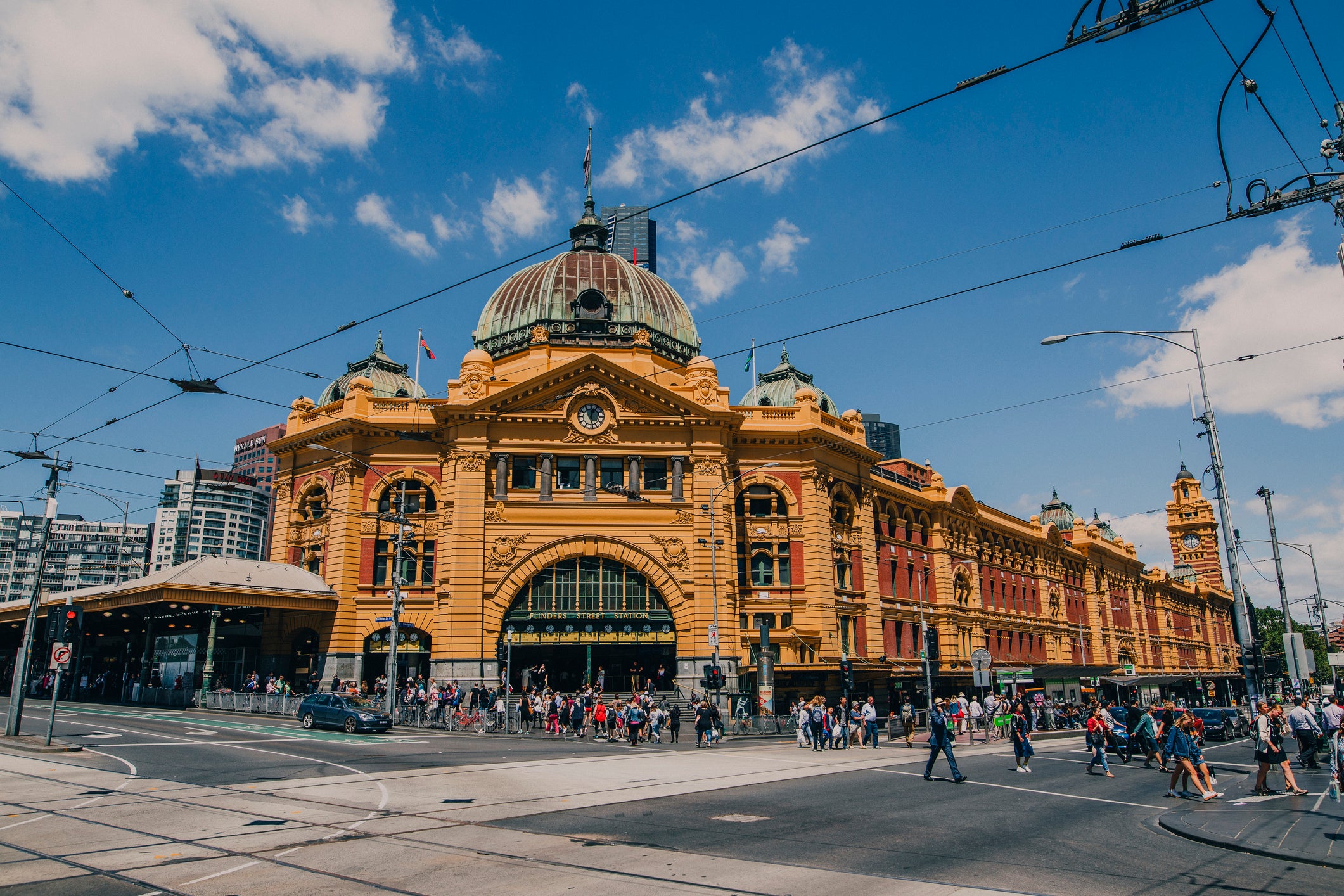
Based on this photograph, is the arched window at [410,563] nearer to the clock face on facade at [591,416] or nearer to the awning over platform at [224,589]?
the awning over platform at [224,589]

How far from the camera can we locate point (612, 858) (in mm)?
11555

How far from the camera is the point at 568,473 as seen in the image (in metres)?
46.7

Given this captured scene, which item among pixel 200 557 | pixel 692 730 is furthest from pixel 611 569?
pixel 200 557

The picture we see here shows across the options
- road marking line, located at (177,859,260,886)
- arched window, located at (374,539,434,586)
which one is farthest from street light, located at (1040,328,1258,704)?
arched window, located at (374,539,434,586)

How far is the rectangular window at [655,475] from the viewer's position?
155ft

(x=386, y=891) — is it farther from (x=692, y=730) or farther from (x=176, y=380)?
(x=692, y=730)

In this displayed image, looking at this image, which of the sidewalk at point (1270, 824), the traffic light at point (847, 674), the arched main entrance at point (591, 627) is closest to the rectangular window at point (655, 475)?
the arched main entrance at point (591, 627)

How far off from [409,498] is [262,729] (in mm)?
18049

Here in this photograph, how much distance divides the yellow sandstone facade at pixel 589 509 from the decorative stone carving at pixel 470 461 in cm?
7

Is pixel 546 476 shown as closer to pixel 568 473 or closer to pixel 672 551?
pixel 568 473

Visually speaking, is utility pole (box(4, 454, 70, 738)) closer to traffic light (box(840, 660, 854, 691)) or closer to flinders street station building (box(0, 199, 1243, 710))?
flinders street station building (box(0, 199, 1243, 710))

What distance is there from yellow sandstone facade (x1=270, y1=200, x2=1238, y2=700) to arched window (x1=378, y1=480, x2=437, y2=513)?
0.38 ft

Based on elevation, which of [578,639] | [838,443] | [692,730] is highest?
[838,443]

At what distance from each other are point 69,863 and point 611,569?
35.2 meters
